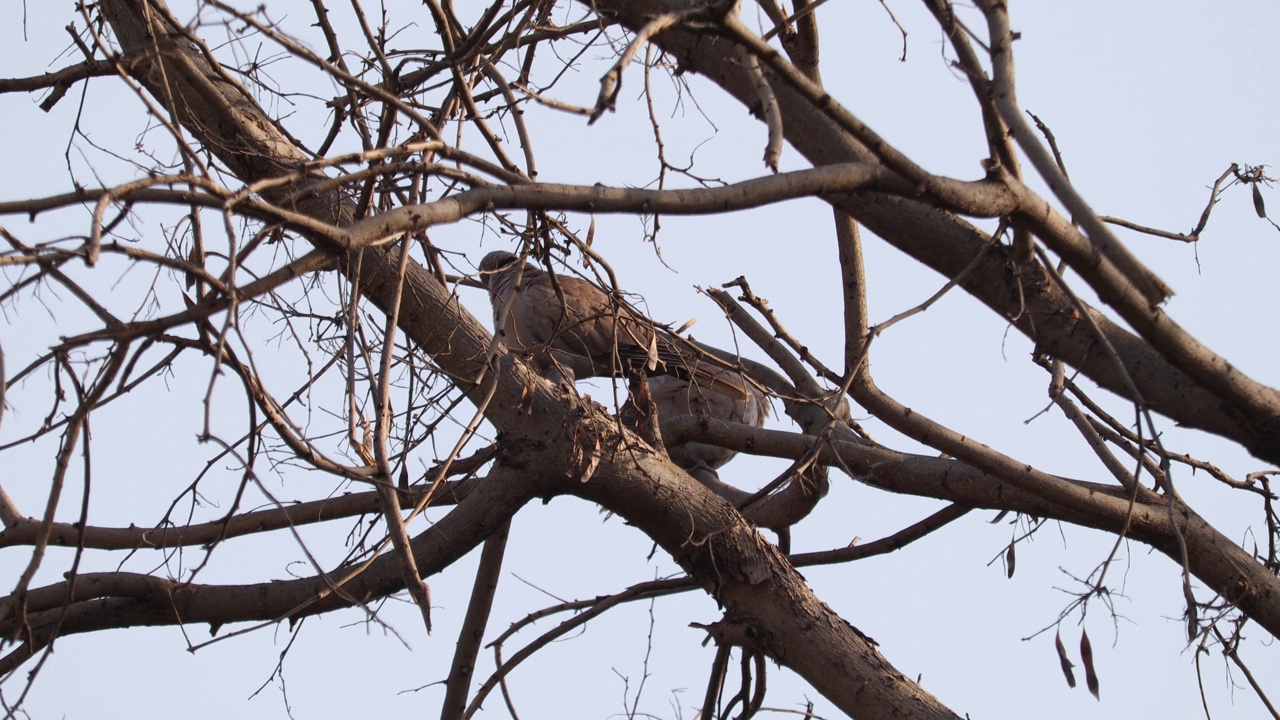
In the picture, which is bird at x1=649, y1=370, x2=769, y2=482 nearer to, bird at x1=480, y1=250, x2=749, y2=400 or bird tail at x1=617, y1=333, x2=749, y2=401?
bird at x1=480, y1=250, x2=749, y2=400

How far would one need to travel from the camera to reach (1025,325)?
2.82 metres

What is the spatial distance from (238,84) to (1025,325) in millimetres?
2087

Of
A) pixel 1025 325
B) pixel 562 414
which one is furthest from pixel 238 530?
pixel 1025 325

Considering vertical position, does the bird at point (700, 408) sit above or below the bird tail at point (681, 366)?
above

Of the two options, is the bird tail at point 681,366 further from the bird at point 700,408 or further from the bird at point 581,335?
the bird at point 700,408

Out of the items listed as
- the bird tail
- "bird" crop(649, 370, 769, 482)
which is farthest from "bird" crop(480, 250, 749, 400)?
"bird" crop(649, 370, 769, 482)

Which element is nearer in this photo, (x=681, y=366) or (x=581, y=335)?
(x=681, y=366)

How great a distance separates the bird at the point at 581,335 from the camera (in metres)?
3.29

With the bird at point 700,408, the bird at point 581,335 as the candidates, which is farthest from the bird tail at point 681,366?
the bird at point 700,408

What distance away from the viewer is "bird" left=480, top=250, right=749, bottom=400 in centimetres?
329

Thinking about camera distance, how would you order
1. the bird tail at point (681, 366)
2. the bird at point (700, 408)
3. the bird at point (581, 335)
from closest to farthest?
the bird at point (581, 335)
the bird tail at point (681, 366)
the bird at point (700, 408)

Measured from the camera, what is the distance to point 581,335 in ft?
18.0

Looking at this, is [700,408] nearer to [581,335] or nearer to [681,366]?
[581,335]

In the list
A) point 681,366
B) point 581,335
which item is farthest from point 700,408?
point 681,366
